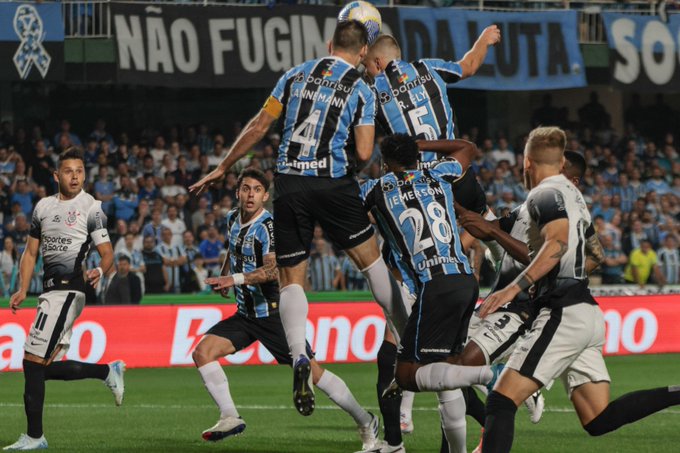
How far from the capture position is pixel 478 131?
31.0 m

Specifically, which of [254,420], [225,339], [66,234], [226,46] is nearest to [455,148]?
[225,339]

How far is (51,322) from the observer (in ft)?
34.8

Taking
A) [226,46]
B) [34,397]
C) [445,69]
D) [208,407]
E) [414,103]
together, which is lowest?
[208,407]

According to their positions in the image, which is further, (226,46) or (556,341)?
(226,46)

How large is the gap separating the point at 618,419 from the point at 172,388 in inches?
369

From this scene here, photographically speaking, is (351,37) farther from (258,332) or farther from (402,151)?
(258,332)

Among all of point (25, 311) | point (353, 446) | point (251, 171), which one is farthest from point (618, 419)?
point (25, 311)

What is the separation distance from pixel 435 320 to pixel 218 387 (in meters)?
2.74

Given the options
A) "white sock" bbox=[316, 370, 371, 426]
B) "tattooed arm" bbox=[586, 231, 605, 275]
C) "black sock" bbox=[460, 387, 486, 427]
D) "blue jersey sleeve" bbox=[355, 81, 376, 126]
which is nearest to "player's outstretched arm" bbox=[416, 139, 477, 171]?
"blue jersey sleeve" bbox=[355, 81, 376, 126]

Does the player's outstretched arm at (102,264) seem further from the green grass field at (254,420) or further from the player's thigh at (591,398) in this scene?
the player's thigh at (591,398)

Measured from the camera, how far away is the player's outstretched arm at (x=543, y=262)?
7.59m

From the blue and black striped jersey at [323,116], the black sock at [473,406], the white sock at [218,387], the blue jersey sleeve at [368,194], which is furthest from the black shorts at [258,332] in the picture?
the blue and black striped jersey at [323,116]

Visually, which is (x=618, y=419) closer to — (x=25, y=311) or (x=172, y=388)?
(x=172, y=388)

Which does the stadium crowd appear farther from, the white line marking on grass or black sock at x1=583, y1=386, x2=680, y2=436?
black sock at x1=583, y1=386, x2=680, y2=436
